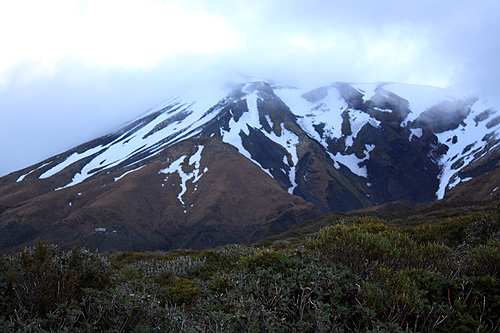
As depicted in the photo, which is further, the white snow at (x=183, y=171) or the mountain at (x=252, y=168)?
the white snow at (x=183, y=171)

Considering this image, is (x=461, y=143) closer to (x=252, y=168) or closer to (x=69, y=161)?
(x=252, y=168)

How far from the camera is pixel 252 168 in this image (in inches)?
2795

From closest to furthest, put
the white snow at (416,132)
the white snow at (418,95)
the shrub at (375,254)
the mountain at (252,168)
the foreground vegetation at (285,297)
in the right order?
the foreground vegetation at (285,297) < the shrub at (375,254) < the mountain at (252,168) < the white snow at (416,132) < the white snow at (418,95)

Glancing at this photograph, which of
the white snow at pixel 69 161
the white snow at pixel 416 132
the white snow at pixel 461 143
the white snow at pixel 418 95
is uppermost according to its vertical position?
the white snow at pixel 69 161

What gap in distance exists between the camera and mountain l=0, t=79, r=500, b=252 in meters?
54.8

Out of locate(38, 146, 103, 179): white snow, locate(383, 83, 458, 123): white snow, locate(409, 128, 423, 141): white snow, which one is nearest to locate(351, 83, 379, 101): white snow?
locate(383, 83, 458, 123): white snow

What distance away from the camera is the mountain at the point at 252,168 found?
54750 millimetres

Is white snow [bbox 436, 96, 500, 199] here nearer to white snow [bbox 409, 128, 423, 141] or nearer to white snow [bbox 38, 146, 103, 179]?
white snow [bbox 409, 128, 423, 141]

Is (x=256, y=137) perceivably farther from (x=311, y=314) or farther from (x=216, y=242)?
(x=311, y=314)

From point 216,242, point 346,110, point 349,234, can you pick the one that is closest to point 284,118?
point 346,110

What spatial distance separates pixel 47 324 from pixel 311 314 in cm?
280

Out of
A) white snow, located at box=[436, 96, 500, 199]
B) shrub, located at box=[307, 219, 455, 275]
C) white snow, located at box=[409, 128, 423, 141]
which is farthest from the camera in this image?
white snow, located at box=[409, 128, 423, 141]

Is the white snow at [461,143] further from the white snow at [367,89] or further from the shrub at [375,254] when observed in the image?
the shrub at [375,254]

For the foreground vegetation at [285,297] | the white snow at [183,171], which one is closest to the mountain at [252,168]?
the white snow at [183,171]
